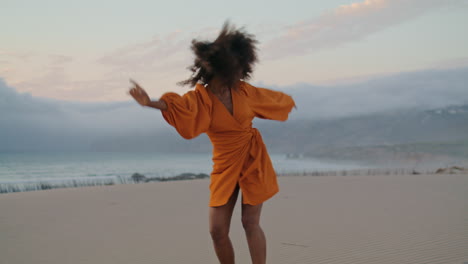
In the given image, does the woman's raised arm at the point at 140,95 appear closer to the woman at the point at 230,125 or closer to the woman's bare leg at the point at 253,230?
the woman at the point at 230,125

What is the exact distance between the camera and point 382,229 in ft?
21.8

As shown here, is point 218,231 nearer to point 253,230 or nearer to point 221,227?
point 221,227

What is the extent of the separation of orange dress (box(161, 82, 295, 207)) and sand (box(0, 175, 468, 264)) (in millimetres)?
1671

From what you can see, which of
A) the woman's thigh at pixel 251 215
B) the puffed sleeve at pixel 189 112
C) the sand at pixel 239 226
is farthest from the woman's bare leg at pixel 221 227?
the sand at pixel 239 226

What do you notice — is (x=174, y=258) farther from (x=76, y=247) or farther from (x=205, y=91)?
(x=205, y=91)

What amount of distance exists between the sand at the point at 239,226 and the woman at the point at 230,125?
5.12 feet

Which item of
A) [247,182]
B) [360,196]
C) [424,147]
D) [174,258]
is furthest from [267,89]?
[424,147]

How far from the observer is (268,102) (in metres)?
3.91

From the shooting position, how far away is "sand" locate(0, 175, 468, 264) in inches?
215

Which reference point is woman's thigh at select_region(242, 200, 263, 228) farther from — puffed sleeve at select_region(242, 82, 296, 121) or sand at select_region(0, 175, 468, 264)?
sand at select_region(0, 175, 468, 264)

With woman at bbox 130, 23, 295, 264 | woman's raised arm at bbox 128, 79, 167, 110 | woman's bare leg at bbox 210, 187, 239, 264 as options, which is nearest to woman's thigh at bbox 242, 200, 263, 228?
woman at bbox 130, 23, 295, 264

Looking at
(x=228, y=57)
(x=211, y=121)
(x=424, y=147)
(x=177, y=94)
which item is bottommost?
(x=424, y=147)

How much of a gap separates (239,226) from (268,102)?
3739 mm

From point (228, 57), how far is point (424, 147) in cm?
4075
